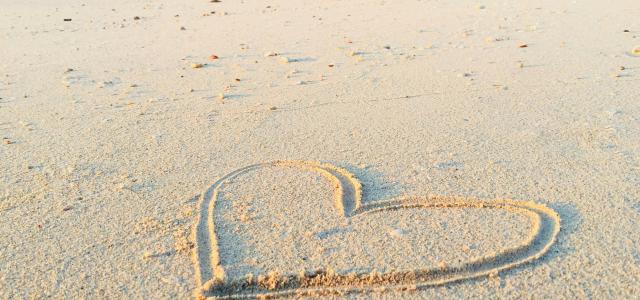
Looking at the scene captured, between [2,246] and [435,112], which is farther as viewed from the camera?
[435,112]

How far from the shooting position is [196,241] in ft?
7.07

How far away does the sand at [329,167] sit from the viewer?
197 cm

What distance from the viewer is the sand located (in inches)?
77.5

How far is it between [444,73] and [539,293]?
8.37 ft

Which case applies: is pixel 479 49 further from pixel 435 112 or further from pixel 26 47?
pixel 26 47

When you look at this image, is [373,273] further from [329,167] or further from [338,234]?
[329,167]

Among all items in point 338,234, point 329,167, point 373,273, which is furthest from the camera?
point 329,167

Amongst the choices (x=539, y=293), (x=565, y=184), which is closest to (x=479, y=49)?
(x=565, y=184)

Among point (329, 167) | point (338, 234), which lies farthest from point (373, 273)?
point (329, 167)

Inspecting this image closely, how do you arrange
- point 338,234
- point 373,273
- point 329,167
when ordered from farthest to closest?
point 329,167, point 338,234, point 373,273

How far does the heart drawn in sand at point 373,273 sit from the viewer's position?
6.27ft

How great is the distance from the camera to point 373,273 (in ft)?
6.40

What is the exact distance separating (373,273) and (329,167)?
0.86 metres

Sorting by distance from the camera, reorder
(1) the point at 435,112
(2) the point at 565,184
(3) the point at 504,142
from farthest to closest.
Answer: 1. (1) the point at 435,112
2. (3) the point at 504,142
3. (2) the point at 565,184
